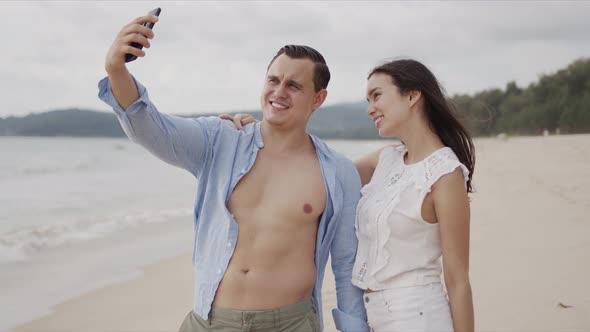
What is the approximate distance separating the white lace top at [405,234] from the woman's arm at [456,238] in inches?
2.7

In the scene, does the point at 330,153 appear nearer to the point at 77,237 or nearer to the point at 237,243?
the point at 237,243

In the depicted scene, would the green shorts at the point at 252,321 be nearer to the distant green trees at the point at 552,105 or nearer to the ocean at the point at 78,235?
the ocean at the point at 78,235

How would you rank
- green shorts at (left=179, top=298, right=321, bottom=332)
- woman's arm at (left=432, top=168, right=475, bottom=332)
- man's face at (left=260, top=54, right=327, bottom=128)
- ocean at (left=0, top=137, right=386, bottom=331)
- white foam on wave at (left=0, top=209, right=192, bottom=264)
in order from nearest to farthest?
woman's arm at (left=432, top=168, right=475, bottom=332) → green shorts at (left=179, top=298, right=321, bottom=332) → man's face at (left=260, top=54, right=327, bottom=128) → ocean at (left=0, top=137, right=386, bottom=331) → white foam on wave at (left=0, top=209, right=192, bottom=264)

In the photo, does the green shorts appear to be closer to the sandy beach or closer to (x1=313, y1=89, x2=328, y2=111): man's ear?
(x1=313, y1=89, x2=328, y2=111): man's ear

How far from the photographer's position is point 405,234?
2598 millimetres

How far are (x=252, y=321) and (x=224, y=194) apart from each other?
0.66 meters

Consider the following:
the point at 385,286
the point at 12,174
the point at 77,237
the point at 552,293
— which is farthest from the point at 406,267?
the point at 12,174

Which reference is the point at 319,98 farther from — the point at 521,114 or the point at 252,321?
the point at 521,114

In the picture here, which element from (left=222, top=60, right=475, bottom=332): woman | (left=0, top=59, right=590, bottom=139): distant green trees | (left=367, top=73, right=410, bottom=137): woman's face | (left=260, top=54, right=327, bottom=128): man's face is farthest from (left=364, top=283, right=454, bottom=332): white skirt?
(left=0, top=59, right=590, bottom=139): distant green trees

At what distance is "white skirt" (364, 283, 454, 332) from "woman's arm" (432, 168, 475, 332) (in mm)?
66

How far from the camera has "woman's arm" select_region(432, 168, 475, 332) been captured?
250cm

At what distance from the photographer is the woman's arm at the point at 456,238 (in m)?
2.50

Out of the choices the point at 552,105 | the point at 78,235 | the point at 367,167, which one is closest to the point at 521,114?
the point at 552,105

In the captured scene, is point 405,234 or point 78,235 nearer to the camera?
point 405,234
